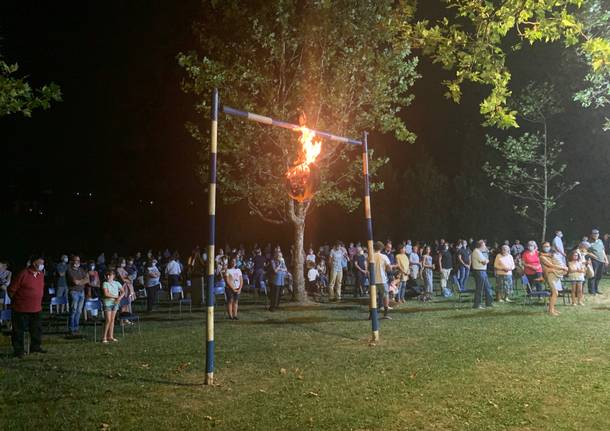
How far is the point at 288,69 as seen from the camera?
1898cm

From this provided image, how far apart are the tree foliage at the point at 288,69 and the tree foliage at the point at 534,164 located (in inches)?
601

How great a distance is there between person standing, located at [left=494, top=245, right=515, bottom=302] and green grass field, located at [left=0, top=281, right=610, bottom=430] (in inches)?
134

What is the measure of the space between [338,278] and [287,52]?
8.72 m

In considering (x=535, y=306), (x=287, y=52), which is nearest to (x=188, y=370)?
(x=535, y=306)

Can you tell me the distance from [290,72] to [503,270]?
33.6 feet

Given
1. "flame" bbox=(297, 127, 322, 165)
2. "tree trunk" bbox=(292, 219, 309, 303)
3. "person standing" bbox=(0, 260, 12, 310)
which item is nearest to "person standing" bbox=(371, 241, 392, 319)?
"flame" bbox=(297, 127, 322, 165)

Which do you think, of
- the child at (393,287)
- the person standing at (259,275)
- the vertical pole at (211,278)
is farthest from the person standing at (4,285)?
the child at (393,287)

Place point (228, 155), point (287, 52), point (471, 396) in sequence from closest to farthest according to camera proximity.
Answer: point (471, 396)
point (287, 52)
point (228, 155)

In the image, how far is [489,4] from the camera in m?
7.78

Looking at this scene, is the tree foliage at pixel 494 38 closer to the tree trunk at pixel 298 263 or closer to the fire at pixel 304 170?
the fire at pixel 304 170

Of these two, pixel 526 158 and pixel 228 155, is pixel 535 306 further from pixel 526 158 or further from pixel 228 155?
pixel 526 158

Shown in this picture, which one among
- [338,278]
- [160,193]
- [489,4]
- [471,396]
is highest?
[160,193]

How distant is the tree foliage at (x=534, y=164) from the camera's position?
31.6 m

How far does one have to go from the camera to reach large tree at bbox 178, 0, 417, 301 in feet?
59.4
